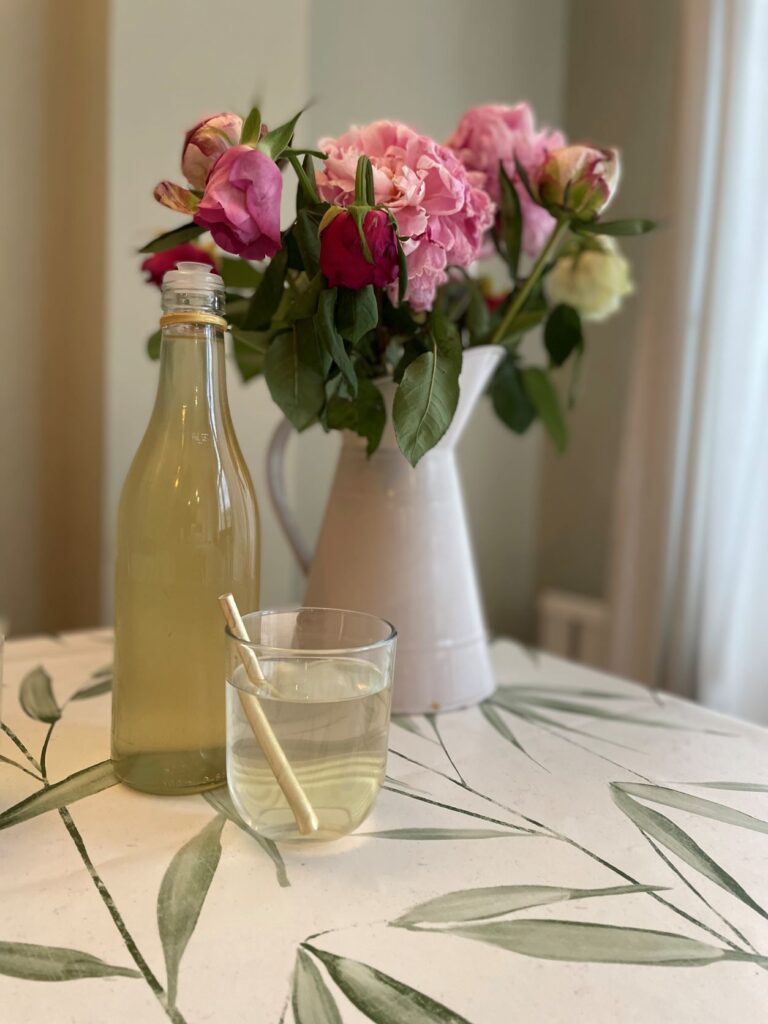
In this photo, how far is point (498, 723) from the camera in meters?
0.72

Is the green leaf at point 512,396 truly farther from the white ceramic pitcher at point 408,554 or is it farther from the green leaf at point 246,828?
the green leaf at point 246,828

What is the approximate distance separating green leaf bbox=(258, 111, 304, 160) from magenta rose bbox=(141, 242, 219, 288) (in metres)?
0.15

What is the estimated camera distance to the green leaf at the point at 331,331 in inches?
22.3

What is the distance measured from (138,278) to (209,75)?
33 centimetres

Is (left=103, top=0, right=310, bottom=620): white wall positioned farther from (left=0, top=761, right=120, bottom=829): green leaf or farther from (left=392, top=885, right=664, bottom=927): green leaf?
(left=392, top=885, right=664, bottom=927): green leaf

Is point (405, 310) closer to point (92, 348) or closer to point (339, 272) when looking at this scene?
point (339, 272)

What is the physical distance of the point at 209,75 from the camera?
1297 mm

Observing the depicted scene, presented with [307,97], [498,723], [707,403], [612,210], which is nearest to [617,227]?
[498,723]

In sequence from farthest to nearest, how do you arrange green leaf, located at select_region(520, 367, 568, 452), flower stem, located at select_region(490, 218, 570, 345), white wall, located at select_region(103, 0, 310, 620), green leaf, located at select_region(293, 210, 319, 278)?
1. white wall, located at select_region(103, 0, 310, 620)
2. green leaf, located at select_region(520, 367, 568, 452)
3. flower stem, located at select_region(490, 218, 570, 345)
4. green leaf, located at select_region(293, 210, 319, 278)

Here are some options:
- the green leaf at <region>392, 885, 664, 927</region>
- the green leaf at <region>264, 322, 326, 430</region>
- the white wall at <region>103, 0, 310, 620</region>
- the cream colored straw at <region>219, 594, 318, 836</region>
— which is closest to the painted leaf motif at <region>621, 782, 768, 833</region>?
the green leaf at <region>392, 885, 664, 927</region>

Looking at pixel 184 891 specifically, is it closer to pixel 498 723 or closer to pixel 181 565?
pixel 181 565

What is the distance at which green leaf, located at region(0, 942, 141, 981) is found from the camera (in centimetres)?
39

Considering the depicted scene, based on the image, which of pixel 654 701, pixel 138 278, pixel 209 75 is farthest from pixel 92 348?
pixel 654 701

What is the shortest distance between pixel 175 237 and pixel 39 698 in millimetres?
417
